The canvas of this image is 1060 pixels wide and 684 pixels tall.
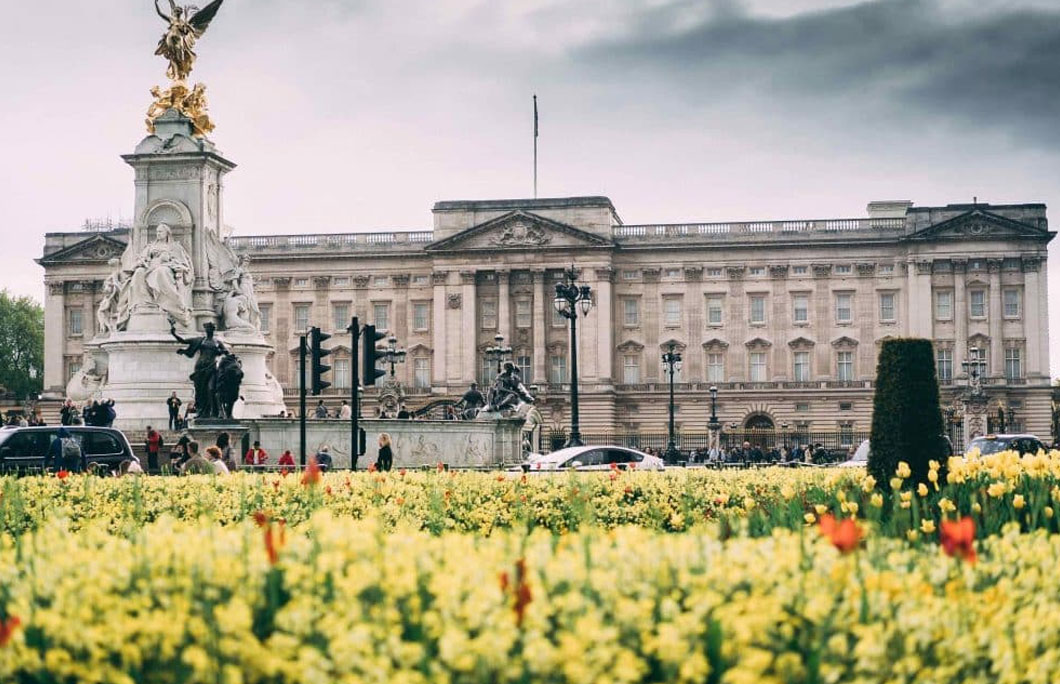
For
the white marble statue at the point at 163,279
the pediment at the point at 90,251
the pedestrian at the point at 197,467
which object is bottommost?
the pedestrian at the point at 197,467

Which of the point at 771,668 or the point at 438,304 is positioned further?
the point at 438,304

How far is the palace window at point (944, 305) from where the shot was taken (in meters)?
92.2

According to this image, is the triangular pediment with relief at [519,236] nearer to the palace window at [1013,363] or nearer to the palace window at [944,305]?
the palace window at [944,305]

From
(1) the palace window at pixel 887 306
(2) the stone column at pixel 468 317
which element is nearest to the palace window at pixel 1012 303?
(1) the palace window at pixel 887 306

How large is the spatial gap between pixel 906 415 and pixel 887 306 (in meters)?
80.9

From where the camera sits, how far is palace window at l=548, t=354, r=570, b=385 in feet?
310

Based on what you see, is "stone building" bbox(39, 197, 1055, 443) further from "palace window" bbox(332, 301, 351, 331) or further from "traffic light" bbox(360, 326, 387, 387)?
"traffic light" bbox(360, 326, 387, 387)

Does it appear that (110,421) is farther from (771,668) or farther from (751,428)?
(751,428)

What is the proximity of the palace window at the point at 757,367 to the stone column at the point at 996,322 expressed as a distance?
13.9 metres

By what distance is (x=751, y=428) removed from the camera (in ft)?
308

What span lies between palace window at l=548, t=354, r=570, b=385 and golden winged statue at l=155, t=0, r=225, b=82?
55.3 metres

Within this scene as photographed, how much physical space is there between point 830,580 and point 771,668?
2.11ft

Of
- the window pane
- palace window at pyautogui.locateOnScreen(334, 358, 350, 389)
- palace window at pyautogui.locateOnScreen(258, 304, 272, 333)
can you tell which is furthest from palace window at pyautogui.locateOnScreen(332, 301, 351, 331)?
the window pane

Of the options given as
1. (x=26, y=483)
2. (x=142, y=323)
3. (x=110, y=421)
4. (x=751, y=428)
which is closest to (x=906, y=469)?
(x=26, y=483)
